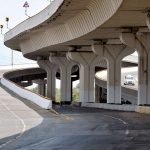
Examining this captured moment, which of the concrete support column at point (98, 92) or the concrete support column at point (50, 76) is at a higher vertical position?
the concrete support column at point (50, 76)

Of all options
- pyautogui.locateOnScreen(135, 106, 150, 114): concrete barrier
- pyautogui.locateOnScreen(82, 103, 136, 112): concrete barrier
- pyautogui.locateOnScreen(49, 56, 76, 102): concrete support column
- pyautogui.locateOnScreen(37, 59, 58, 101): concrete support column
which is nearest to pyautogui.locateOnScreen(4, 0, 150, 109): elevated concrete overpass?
pyautogui.locateOnScreen(82, 103, 136, 112): concrete barrier

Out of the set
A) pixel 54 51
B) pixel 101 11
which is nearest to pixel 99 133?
pixel 101 11

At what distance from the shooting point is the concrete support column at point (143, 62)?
177ft

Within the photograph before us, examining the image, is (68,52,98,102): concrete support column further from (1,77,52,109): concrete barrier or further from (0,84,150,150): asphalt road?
(0,84,150,150): asphalt road

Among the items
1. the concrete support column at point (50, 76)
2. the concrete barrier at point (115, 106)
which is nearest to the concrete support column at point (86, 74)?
the concrete barrier at point (115, 106)

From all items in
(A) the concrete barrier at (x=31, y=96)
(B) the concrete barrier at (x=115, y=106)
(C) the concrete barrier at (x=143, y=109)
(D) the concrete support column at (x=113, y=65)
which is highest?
(D) the concrete support column at (x=113, y=65)

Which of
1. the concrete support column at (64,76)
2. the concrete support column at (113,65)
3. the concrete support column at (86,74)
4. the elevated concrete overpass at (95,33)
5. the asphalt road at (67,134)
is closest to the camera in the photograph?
the asphalt road at (67,134)

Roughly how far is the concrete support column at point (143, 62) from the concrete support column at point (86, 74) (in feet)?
69.9

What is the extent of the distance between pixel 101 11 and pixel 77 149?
68.3 ft

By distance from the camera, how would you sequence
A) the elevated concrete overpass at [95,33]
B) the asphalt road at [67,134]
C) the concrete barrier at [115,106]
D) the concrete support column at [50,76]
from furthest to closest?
the concrete support column at [50,76], the concrete barrier at [115,106], the elevated concrete overpass at [95,33], the asphalt road at [67,134]

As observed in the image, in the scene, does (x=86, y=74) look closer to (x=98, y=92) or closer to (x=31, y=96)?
(x=31, y=96)

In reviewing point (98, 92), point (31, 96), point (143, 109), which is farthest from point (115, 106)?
point (98, 92)

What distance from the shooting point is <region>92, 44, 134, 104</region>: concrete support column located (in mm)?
64438

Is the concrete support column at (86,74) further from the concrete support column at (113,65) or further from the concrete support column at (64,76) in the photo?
the concrete support column at (64,76)
